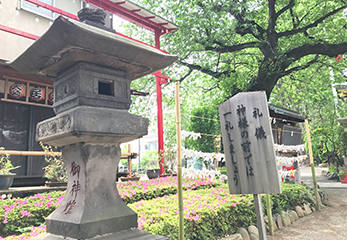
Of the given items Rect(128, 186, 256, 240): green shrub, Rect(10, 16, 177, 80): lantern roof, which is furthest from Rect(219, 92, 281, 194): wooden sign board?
Rect(10, 16, 177, 80): lantern roof

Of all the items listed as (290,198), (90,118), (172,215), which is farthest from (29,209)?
(290,198)

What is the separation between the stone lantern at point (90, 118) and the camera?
304 centimetres

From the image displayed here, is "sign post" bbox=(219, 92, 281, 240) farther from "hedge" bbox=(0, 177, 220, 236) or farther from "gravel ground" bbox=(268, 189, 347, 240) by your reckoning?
"hedge" bbox=(0, 177, 220, 236)

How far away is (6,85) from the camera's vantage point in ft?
30.7

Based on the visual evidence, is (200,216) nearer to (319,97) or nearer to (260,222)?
(260,222)

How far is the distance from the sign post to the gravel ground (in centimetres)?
264

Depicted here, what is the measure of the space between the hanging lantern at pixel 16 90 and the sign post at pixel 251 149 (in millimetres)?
8464

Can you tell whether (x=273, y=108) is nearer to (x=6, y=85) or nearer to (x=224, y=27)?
(x=224, y=27)

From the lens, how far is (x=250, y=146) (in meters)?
3.89

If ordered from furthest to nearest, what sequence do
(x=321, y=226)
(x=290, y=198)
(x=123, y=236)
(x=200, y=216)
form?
(x=290, y=198) < (x=321, y=226) < (x=200, y=216) < (x=123, y=236)

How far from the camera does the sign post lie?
369 cm

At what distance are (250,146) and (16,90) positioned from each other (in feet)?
29.6

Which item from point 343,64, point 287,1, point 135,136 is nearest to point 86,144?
point 135,136

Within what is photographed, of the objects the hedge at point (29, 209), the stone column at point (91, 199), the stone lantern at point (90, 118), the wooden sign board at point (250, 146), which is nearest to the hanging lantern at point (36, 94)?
the hedge at point (29, 209)
